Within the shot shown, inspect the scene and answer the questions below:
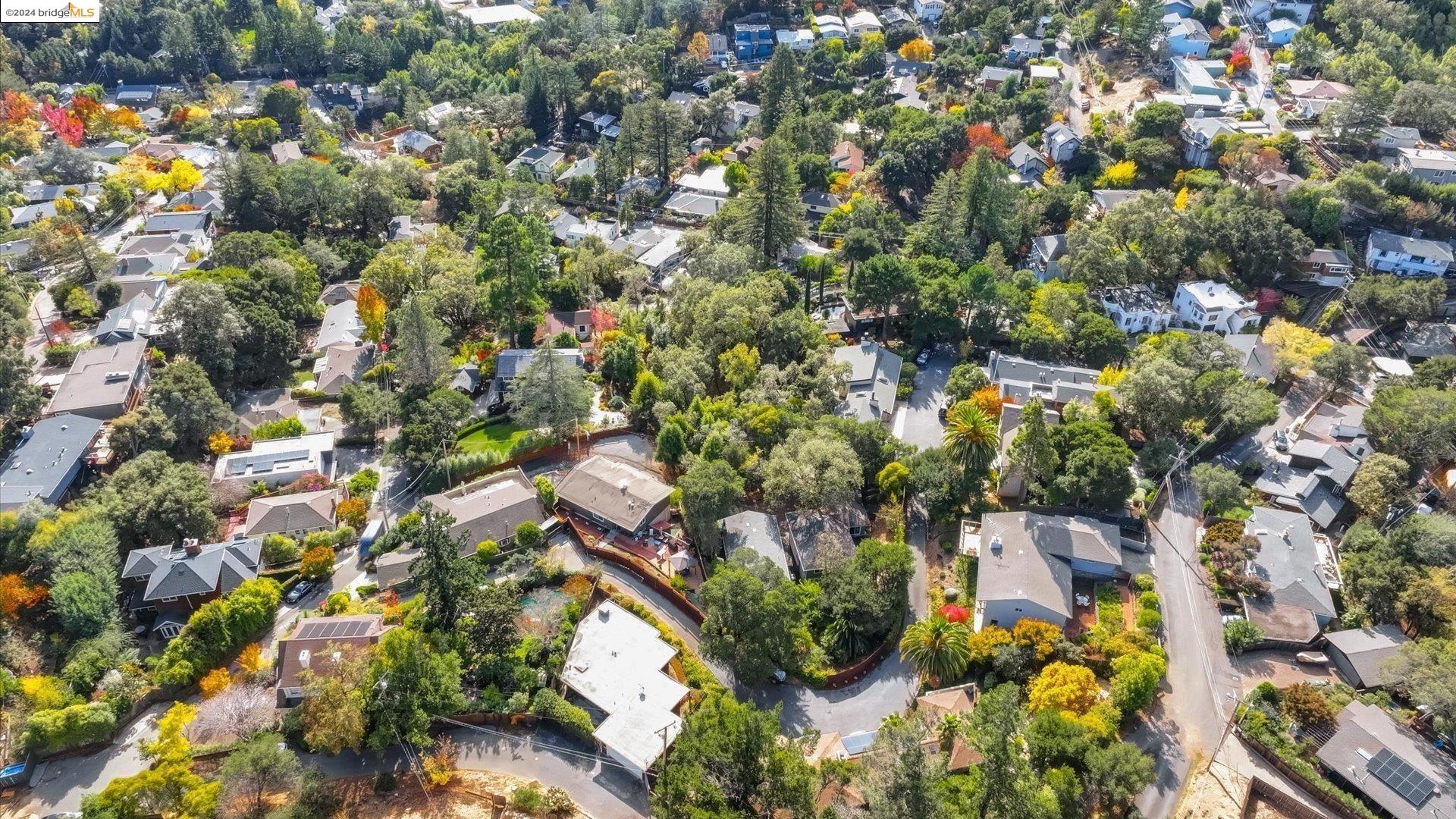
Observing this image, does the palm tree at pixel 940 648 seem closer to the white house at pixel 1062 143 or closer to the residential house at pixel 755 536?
the residential house at pixel 755 536

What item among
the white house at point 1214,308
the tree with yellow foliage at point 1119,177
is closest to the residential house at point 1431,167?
the tree with yellow foliage at point 1119,177

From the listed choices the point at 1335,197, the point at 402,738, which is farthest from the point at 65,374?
the point at 1335,197

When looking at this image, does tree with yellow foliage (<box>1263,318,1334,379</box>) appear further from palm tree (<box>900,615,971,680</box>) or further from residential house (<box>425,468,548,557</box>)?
residential house (<box>425,468,548,557</box>)

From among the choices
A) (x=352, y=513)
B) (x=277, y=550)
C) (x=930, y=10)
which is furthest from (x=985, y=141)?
(x=277, y=550)

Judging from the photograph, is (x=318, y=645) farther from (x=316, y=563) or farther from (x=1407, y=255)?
(x=1407, y=255)

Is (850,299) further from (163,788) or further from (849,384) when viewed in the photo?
(163,788)

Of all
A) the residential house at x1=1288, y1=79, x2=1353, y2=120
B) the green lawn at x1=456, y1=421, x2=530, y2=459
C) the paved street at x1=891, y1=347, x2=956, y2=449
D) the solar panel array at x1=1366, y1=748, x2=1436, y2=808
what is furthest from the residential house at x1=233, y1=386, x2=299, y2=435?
the residential house at x1=1288, y1=79, x2=1353, y2=120

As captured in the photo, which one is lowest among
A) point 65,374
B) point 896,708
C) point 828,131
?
point 896,708
